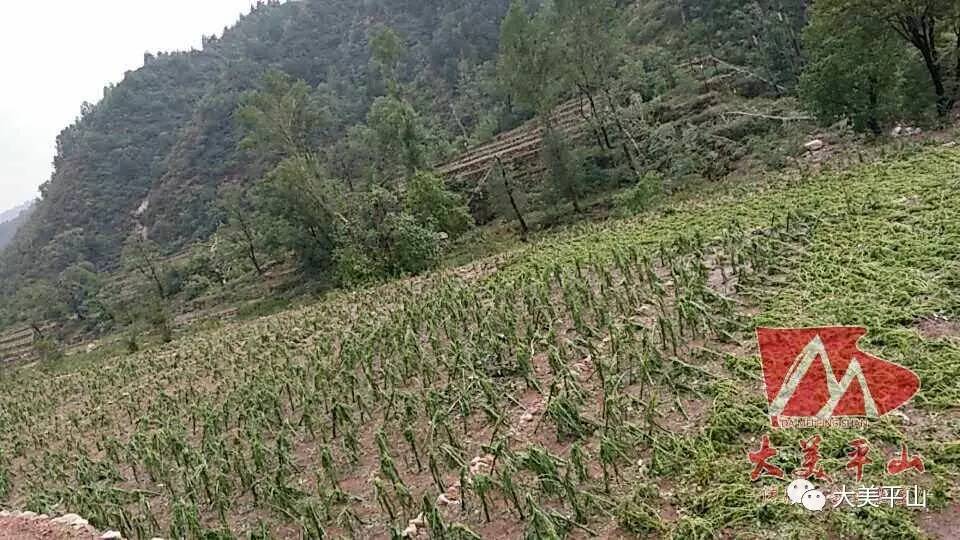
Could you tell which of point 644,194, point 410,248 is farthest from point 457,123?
point 644,194

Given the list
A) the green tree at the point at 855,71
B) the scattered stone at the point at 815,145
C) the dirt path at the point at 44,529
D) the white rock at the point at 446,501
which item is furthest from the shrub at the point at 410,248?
the white rock at the point at 446,501

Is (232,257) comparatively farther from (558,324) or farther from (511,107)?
(558,324)

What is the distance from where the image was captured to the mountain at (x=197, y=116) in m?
58.4

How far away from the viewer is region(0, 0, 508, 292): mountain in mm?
58438

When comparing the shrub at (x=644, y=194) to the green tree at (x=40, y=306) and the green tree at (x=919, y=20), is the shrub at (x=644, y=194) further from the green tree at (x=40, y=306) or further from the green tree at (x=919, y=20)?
the green tree at (x=40, y=306)

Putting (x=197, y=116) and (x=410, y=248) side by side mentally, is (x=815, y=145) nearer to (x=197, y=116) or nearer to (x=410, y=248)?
(x=410, y=248)

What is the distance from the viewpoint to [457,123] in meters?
48.7

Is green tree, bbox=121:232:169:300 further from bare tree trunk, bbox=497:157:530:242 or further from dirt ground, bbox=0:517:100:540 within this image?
dirt ground, bbox=0:517:100:540

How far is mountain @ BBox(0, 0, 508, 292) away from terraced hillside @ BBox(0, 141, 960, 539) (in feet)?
142

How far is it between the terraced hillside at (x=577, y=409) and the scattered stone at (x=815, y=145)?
19.7ft

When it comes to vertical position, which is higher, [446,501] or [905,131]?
[446,501]

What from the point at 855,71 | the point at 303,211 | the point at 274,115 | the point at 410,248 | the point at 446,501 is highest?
the point at 274,115

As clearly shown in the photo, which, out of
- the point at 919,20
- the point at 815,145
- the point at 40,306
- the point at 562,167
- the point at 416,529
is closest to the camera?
the point at 416,529

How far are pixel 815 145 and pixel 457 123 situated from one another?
113ft
